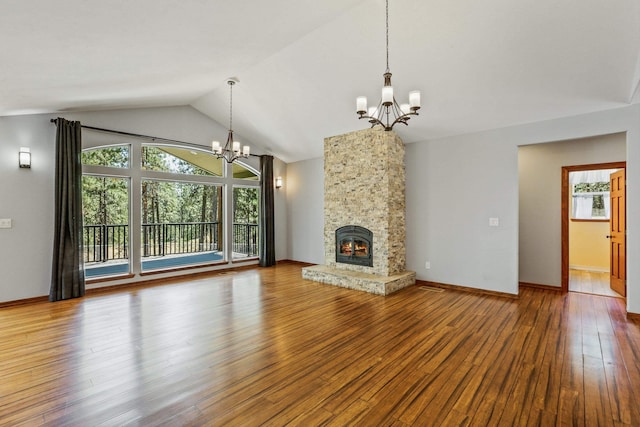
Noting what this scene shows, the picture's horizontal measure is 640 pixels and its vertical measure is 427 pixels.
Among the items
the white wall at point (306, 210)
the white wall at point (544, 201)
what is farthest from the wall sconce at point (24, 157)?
the white wall at point (544, 201)

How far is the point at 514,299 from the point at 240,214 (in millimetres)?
6028

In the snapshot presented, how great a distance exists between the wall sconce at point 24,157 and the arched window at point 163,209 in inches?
28.3

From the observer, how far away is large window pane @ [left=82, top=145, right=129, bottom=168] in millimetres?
5279

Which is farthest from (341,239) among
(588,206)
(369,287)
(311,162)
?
(588,206)

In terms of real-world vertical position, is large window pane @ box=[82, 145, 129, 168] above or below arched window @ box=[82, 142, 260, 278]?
above

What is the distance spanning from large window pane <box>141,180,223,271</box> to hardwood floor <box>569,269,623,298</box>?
7.45 meters

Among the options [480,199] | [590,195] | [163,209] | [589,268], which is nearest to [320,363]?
[480,199]

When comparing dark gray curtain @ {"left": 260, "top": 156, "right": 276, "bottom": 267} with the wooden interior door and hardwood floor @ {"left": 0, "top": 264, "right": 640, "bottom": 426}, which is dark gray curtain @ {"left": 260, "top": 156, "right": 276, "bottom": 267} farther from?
the wooden interior door

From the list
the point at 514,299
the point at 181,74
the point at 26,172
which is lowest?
the point at 514,299

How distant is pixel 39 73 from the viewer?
323 centimetres

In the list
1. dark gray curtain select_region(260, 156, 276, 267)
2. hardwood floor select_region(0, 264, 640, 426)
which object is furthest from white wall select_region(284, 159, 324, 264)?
hardwood floor select_region(0, 264, 640, 426)

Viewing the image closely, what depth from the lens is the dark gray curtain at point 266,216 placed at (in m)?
7.51

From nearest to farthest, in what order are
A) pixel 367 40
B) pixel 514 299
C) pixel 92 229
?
pixel 367 40 → pixel 514 299 → pixel 92 229

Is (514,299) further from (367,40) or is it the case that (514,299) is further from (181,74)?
(181,74)
